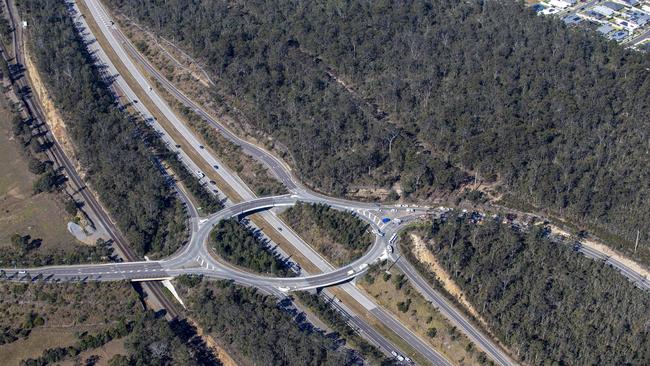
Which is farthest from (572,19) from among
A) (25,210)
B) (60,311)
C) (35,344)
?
(35,344)

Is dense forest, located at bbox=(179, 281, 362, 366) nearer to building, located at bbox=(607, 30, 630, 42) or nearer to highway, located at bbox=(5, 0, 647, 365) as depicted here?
highway, located at bbox=(5, 0, 647, 365)

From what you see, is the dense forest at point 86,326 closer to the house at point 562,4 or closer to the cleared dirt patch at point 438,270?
the cleared dirt patch at point 438,270

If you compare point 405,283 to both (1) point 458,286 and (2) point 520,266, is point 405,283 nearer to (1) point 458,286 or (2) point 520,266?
(1) point 458,286

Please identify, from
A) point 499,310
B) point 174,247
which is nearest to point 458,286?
point 499,310

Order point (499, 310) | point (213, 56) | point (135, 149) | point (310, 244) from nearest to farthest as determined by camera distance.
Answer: point (499, 310) < point (310, 244) < point (135, 149) < point (213, 56)

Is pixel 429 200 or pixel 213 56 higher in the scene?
pixel 213 56

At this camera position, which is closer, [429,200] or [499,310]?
[499,310]

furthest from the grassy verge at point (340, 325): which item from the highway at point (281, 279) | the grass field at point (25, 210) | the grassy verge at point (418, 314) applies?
the grass field at point (25, 210)

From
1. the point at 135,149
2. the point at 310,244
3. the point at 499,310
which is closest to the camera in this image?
the point at 499,310

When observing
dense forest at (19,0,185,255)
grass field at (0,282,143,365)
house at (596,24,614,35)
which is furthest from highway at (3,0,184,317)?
house at (596,24,614,35)
